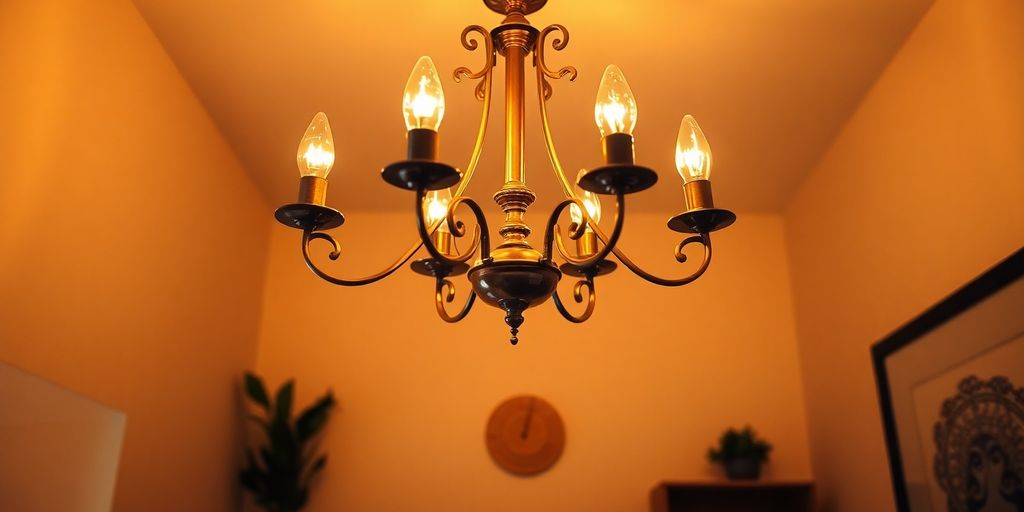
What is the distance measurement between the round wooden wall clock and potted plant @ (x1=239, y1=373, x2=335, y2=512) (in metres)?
0.72

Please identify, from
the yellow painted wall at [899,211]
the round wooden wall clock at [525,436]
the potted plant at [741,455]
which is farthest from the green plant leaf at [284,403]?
the yellow painted wall at [899,211]

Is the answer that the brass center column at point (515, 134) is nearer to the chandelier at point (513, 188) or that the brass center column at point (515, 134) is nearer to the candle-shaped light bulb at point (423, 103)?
the chandelier at point (513, 188)

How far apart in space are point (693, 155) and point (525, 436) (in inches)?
87.3

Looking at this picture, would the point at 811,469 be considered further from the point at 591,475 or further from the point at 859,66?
the point at 859,66

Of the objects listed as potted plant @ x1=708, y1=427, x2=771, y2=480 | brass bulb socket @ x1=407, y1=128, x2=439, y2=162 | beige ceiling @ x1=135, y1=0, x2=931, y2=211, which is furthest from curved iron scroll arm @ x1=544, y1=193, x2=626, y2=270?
potted plant @ x1=708, y1=427, x2=771, y2=480

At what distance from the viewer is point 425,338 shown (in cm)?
370

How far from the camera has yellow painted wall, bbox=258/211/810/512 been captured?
348cm

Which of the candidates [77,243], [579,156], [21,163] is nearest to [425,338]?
[579,156]

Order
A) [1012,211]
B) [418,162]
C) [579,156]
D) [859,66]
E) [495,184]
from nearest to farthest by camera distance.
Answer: [418,162] → [1012,211] → [859,66] → [579,156] → [495,184]

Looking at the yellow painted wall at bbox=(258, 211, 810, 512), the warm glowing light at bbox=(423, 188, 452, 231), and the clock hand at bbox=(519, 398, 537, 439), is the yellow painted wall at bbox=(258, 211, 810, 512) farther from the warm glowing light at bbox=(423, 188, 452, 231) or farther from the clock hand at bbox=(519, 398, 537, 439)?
the warm glowing light at bbox=(423, 188, 452, 231)

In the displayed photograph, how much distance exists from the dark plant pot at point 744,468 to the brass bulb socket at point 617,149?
2.32 m

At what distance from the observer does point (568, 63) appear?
2.74 metres

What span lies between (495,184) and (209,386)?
1427 millimetres

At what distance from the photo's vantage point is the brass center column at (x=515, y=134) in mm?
1604
